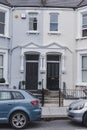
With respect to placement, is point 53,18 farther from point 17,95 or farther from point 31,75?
point 17,95

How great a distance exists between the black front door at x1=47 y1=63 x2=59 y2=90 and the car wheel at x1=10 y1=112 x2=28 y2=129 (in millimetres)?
11467

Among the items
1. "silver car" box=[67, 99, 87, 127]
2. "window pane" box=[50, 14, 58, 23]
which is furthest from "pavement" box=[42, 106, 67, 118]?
"window pane" box=[50, 14, 58, 23]

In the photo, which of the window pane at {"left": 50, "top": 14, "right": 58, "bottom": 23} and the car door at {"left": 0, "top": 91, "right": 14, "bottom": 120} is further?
the window pane at {"left": 50, "top": 14, "right": 58, "bottom": 23}

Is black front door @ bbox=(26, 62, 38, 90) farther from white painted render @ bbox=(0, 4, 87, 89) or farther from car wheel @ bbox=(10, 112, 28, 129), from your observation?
car wheel @ bbox=(10, 112, 28, 129)

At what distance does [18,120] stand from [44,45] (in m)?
11.9

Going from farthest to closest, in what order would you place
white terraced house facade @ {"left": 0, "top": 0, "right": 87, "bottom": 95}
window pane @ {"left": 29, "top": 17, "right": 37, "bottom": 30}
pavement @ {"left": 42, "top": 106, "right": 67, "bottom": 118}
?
window pane @ {"left": 29, "top": 17, "right": 37, "bottom": 30} < white terraced house facade @ {"left": 0, "top": 0, "right": 87, "bottom": 95} < pavement @ {"left": 42, "top": 106, "right": 67, "bottom": 118}

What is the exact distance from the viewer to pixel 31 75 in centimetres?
2469

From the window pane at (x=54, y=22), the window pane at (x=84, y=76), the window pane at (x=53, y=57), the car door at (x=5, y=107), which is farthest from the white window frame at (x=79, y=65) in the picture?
the car door at (x=5, y=107)

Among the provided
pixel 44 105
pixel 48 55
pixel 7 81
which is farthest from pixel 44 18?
pixel 44 105

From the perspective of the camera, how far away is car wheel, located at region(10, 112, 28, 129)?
1313cm

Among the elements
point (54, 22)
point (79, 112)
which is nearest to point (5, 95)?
point (79, 112)

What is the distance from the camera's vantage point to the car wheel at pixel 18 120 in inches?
517

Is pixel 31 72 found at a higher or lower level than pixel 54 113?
higher

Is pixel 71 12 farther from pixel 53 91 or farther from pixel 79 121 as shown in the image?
pixel 79 121
